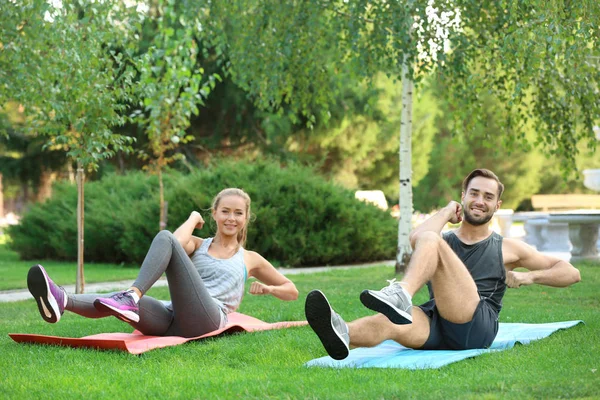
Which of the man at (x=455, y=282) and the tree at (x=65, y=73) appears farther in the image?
the tree at (x=65, y=73)

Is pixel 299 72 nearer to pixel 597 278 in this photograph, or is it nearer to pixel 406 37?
pixel 406 37

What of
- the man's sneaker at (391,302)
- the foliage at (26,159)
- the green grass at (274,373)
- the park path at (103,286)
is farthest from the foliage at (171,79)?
the foliage at (26,159)

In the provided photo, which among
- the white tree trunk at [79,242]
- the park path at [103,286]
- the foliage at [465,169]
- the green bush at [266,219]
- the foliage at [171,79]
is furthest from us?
the foliage at [465,169]

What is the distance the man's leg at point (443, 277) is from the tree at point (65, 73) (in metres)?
5.73

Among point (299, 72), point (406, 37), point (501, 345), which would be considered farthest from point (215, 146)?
point (501, 345)

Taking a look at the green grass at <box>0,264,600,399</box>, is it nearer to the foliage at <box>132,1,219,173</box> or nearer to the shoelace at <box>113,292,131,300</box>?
the shoelace at <box>113,292,131,300</box>

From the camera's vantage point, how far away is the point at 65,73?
10.1 meters

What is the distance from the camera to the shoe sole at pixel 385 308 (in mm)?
4634

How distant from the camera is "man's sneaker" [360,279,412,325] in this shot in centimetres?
465

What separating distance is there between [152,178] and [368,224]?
4952 mm

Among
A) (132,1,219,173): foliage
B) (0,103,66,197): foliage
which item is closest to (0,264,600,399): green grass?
(132,1,219,173): foliage

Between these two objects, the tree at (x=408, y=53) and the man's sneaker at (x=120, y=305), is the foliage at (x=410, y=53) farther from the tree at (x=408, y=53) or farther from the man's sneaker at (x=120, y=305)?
the man's sneaker at (x=120, y=305)

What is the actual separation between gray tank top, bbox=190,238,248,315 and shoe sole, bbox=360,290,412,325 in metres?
1.93

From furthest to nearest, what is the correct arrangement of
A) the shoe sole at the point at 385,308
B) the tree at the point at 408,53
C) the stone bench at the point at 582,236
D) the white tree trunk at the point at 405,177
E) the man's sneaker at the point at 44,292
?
the stone bench at the point at 582,236 → the white tree trunk at the point at 405,177 → the tree at the point at 408,53 → the man's sneaker at the point at 44,292 → the shoe sole at the point at 385,308
